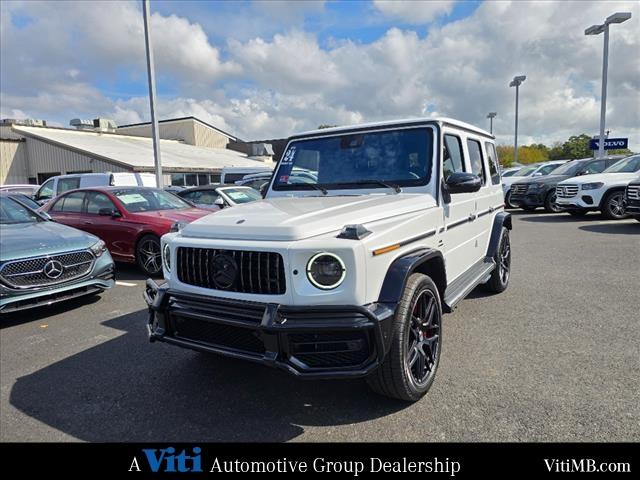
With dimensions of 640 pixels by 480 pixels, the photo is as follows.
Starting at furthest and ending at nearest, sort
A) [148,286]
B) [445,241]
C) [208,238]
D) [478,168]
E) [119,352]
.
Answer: [478,168] → [119,352] → [445,241] → [148,286] → [208,238]

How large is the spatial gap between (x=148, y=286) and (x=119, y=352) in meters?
1.16

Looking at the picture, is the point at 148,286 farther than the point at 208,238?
Yes

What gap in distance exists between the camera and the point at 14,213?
6.19m

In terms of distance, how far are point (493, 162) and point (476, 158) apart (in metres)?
1.00

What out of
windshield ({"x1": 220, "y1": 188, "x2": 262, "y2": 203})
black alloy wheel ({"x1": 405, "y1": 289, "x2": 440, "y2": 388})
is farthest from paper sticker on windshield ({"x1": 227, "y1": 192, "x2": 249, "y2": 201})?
black alloy wheel ({"x1": 405, "y1": 289, "x2": 440, "y2": 388})

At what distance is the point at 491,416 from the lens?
276 cm

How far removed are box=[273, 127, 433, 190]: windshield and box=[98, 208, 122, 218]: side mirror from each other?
14.0 feet

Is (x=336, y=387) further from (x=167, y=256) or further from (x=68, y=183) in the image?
(x=68, y=183)

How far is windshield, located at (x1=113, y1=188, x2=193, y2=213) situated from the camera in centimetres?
763

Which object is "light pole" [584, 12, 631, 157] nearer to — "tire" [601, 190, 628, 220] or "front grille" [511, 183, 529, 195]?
"front grille" [511, 183, 529, 195]

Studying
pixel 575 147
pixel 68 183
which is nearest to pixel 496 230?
pixel 68 183

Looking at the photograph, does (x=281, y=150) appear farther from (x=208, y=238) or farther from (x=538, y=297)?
(x=538, y=297)
